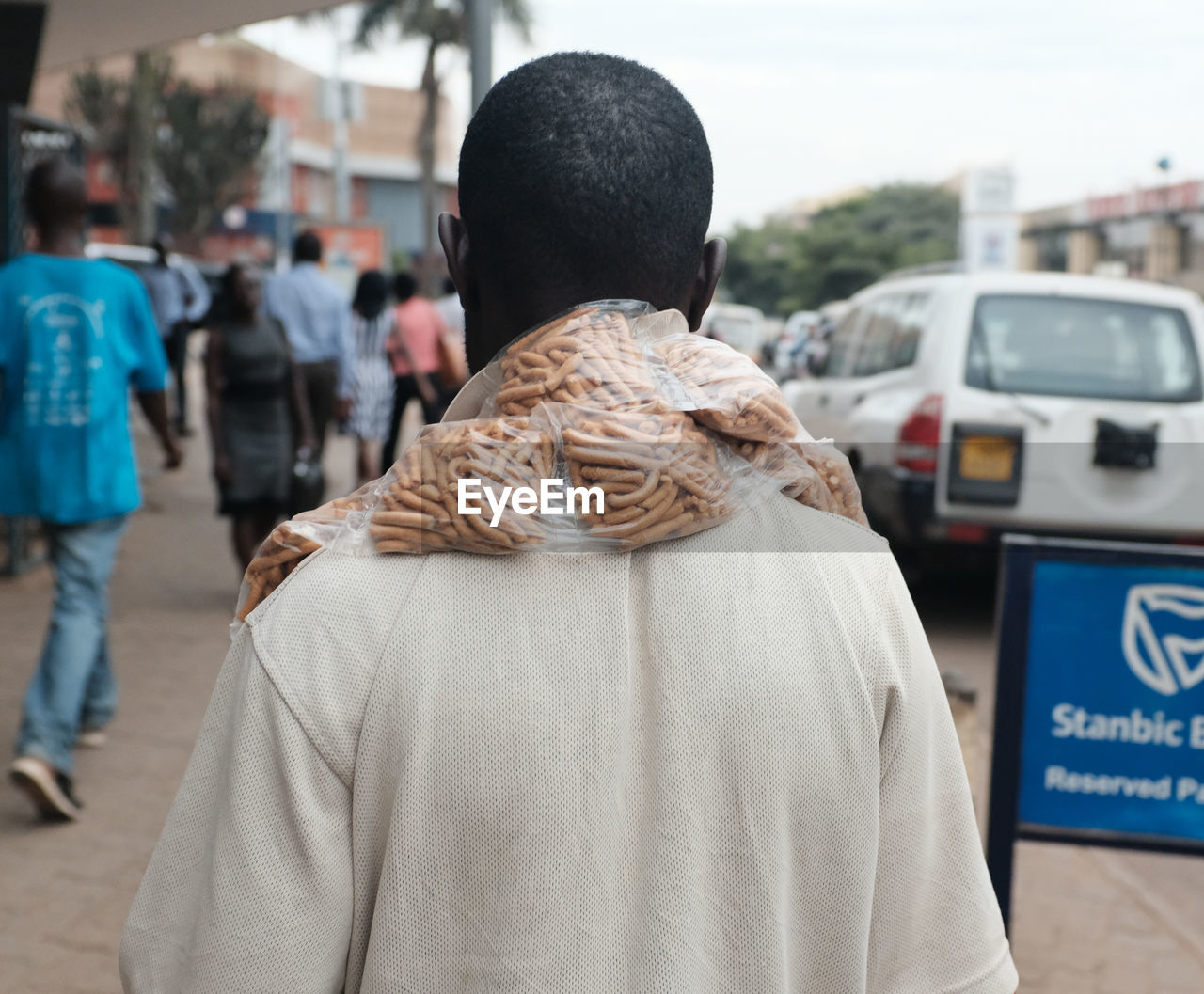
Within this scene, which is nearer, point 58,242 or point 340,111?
point 58,242

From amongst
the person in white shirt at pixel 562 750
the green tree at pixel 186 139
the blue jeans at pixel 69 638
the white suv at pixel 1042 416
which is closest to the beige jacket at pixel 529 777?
the person in white shirt at pixel 562 750

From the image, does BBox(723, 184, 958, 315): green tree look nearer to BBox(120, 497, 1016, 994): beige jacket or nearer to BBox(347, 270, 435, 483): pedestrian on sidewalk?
BBox(347, 270, 435, 483): pedestrian on sidewalk

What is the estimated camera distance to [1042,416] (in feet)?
23.6

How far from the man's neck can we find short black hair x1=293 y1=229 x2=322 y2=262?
3861 millimetres

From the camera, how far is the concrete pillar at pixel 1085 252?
42562 mm

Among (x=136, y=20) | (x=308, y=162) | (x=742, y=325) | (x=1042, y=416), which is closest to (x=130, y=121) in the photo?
(x=742, y=325)

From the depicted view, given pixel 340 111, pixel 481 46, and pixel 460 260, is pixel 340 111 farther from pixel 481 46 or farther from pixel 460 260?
pixel 460 260

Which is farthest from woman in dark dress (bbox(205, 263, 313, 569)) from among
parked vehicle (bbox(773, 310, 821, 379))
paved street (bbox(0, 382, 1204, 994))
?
parked vehicle (bbox(773, 310, 821, 379))

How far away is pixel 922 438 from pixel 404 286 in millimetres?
3965

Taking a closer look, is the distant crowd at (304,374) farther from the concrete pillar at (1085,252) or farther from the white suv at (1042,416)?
the concrete pillar at (1085,252)

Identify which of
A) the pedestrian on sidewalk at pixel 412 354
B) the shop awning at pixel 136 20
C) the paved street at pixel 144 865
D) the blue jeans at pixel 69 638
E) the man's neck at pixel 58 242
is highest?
the shop awning at pixel 136 20

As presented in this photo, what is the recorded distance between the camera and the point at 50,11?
24.8ft

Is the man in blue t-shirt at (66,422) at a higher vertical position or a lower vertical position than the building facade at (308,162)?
lower

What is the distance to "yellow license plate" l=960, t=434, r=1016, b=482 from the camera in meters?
7.32
